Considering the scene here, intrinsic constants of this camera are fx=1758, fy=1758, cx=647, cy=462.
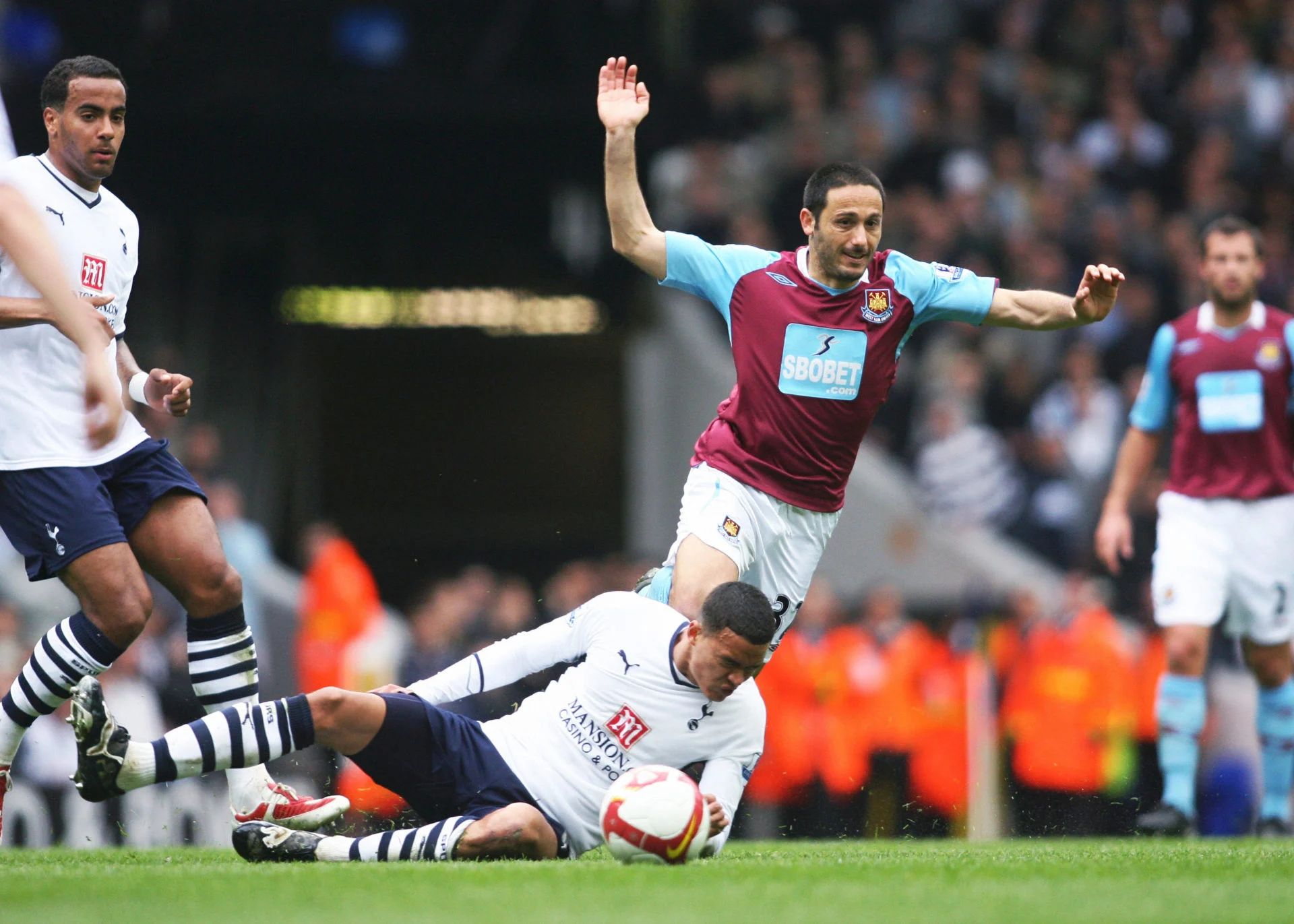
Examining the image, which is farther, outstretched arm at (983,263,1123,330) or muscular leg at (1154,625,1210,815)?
muscular leg at (1154,625,1210,815)

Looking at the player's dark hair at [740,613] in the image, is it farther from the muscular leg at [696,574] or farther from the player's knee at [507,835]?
the muscular leg at [696,574]

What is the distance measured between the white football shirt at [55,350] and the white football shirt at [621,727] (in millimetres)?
1775

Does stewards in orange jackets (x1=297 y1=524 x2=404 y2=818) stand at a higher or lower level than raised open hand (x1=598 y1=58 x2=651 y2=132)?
lower

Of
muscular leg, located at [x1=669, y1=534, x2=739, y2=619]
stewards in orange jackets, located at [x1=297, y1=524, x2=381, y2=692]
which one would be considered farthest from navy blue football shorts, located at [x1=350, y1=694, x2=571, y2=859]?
stewards in orange jackets, located at [x1=297, y1=524, x2=381, y2=692]

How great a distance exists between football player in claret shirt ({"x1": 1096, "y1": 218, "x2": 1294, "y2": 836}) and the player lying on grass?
10.7 feet

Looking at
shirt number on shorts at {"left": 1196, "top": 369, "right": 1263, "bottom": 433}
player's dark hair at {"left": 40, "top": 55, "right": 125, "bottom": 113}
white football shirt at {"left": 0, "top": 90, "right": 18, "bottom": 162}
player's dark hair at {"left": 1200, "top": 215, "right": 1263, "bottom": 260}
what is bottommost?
shirt number on shorts at {"left": 1196, "top": 369, "right": 1263, "bottom": 433}

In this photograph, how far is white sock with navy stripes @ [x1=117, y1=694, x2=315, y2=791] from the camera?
575cm

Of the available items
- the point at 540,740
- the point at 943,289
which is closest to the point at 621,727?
the point at 540,740

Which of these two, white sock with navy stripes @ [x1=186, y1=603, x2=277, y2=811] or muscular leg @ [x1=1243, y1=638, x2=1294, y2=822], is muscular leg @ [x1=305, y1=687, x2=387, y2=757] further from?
muscular leg @ [x1=1243, y1=638, x2=1294, y2=822]

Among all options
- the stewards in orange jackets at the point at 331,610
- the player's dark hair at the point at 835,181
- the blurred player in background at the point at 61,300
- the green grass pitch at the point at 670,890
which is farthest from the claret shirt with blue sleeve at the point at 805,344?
the stewards in orange jackets at the point at 331,610

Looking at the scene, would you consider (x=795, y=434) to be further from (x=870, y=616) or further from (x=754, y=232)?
(x=754, y=232)

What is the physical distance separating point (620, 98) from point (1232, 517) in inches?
149

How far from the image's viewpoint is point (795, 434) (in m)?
7.35

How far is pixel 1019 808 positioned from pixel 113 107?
770 centimetres
